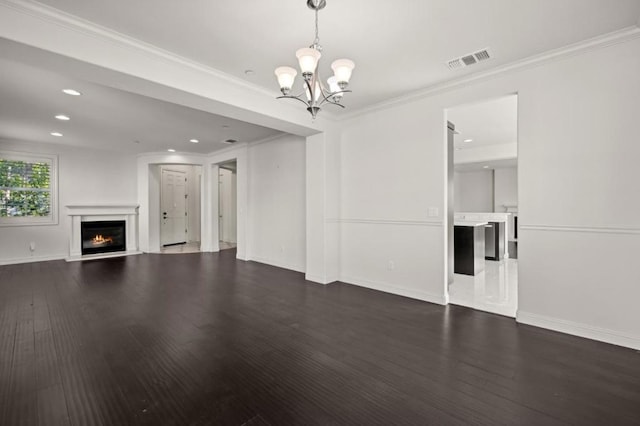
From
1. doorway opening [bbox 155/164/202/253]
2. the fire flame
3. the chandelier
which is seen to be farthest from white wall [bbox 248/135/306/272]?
the fire flame

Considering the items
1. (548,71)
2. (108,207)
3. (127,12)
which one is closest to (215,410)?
(127,12)

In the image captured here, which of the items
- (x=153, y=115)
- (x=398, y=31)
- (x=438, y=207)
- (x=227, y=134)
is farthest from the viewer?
(x=227, y=134)

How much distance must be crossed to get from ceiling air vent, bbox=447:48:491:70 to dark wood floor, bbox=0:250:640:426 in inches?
109

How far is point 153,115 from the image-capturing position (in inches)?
185

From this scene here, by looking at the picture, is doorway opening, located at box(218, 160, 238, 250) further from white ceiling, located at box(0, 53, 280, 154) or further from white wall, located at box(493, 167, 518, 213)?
white wall, located at box(493, 167, 518, 213)

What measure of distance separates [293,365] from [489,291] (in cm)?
329

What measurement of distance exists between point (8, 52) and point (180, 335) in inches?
106

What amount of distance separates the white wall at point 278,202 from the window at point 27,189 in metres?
4.66

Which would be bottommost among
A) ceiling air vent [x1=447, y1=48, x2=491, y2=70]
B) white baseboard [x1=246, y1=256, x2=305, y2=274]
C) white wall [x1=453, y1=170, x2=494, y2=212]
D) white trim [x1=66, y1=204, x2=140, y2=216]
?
white baseboard [x1=246, y1=256, x2=305, y2=274]

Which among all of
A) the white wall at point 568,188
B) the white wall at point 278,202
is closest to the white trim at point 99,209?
the white wall at point 278,202

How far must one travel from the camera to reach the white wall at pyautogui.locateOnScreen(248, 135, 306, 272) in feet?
18.8

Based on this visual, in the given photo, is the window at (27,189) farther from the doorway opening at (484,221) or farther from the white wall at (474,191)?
the white wall at (474,191)

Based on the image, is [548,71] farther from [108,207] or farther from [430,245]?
[108,207]

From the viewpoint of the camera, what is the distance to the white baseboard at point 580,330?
258 centimetres
